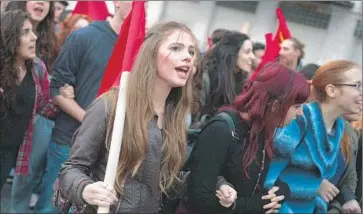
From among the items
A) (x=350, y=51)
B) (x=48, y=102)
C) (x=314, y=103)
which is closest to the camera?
(x=314, y=103)

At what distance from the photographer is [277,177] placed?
2650mm

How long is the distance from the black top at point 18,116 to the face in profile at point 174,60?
1223 millimetres

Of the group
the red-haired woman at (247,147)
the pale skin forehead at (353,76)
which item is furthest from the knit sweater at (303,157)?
the pale skin forehead at (353,76)

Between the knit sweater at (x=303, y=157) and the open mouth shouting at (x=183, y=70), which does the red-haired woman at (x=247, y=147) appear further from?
the open mouth shouting at (x=183, y=70)

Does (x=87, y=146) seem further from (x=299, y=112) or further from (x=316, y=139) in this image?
(x=316, y=139)

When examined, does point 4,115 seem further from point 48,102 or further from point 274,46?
point 274,46

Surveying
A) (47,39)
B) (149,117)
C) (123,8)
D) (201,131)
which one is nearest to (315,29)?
(47,39)

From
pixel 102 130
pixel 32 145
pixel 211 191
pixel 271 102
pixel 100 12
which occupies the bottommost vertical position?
pixel 32 145

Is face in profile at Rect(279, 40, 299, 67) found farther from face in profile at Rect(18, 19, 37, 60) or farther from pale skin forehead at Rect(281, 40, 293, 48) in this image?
face in profile at Rect(18, 19, 37, 60)

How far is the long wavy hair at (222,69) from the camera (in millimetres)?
3598

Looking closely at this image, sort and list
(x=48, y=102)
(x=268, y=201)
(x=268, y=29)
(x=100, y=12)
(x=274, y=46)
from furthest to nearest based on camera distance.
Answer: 1. (x=268, y=29)
2. (x=100, y=12)
3. (x=274, y=46)
4. (x=48, y=102)
5. (x=268, y=201)

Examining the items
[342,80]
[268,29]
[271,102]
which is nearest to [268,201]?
[271,102]

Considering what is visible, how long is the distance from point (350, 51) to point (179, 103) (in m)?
7.47

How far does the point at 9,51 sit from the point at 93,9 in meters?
2.18
